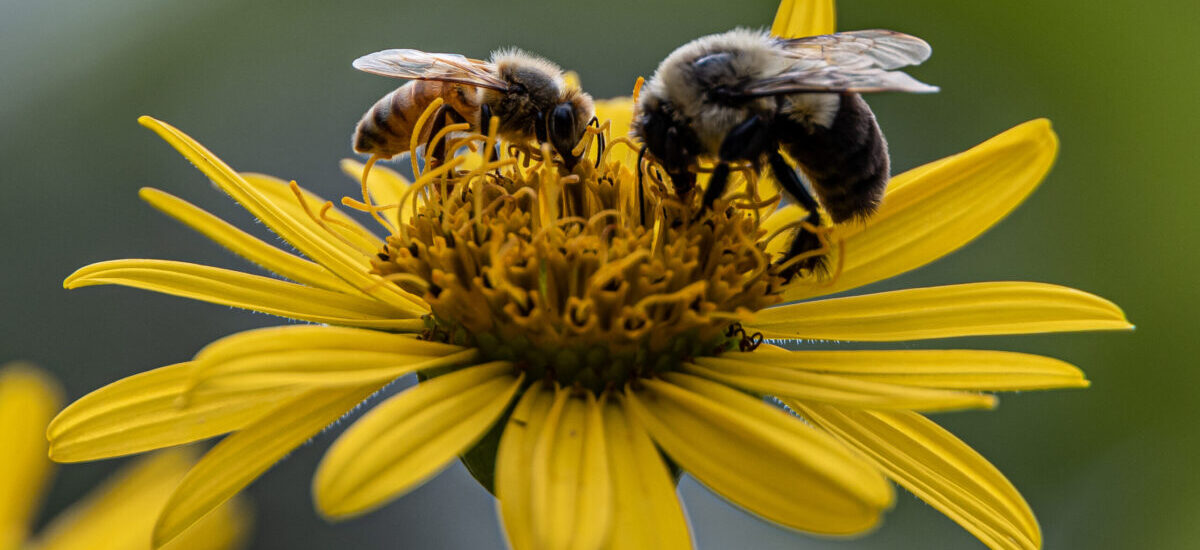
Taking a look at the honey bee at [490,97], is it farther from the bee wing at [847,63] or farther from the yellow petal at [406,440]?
the yellow petal at [406,440]

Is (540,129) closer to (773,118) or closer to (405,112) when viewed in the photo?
(405,112)

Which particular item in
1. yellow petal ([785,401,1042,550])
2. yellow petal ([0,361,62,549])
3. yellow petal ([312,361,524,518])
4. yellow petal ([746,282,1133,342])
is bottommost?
yellow petal ([0,361,62,549])

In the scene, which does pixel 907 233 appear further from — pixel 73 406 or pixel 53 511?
pixel 53 511

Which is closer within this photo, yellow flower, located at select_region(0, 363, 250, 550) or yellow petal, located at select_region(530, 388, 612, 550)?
yellow petal, located at select_region(530, 388, 612, 550)

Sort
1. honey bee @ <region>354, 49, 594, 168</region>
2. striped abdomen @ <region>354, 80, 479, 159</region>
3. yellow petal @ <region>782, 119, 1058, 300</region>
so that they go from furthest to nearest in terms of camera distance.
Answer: striped abdomen @ <region>354, 80, 479, 159</region> → honey bee @ <region>354, 49, 594, 168</region> → yellow petal @ <region>782, 119, 1058, 300</region>

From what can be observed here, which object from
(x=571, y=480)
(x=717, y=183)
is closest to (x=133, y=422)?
(x=571, y=480)

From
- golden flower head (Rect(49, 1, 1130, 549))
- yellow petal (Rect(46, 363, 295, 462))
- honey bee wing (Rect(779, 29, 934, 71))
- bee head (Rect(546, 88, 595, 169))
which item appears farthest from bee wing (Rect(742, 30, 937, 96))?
yellow petal (Rect(46, 363, 295, 462))

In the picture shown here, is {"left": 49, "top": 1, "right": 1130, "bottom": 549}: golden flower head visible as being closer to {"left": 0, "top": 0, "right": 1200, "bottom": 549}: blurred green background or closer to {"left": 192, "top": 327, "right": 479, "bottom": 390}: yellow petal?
{"left": 192, "top": 327, "right": 479, "bottom": 390}: yellow petal
